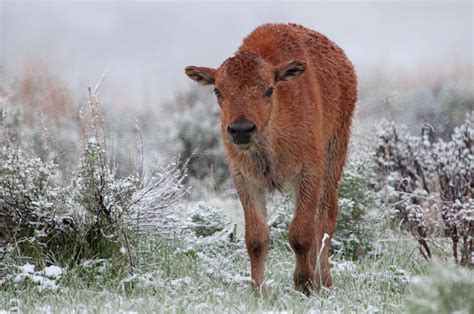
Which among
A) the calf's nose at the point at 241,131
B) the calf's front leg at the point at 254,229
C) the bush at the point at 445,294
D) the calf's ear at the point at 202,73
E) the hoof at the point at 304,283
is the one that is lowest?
the hoof at the point at 304,283

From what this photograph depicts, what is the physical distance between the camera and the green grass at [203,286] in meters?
5.64

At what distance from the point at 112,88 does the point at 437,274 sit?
17.1 meters

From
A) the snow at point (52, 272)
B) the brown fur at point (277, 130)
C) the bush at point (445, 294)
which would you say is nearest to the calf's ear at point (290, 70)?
the brown fur at point (277, 130)

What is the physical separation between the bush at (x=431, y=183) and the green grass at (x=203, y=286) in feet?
1.59

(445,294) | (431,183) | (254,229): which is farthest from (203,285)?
(431,183)

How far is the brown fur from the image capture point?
6.56 m

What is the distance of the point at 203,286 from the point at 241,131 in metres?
1.42

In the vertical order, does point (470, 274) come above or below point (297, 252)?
above

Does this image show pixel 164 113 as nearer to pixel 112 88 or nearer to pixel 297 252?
pixel 112 88

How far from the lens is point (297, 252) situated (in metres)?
7.04

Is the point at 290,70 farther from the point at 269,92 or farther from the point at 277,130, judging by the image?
the point at 277,130

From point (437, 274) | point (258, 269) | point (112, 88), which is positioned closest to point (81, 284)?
point (258, 269)

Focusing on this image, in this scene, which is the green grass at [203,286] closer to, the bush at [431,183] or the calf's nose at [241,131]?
the bush at [431,183]

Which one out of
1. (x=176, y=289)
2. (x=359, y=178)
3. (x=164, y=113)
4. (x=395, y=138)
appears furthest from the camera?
(x=164, y=113)
